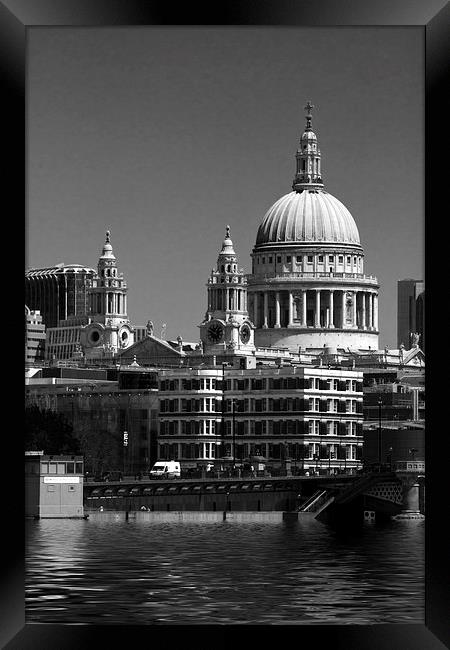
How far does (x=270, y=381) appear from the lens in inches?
3642

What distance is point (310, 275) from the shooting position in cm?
11894

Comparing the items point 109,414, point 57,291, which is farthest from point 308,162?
point 109,414

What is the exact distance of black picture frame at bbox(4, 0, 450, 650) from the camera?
432 inches

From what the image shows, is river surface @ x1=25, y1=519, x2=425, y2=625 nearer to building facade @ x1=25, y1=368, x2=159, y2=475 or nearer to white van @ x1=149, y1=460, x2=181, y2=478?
white van @ x1=149, y1=460, x2=181, y2=478

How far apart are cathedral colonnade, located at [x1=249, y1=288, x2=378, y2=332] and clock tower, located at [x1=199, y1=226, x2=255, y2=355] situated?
167 inches

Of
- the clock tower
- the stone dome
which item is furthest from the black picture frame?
the stone dome

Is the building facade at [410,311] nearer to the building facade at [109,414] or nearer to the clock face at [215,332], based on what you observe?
the clock face at [215,332]

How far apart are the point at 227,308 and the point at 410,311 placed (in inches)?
685

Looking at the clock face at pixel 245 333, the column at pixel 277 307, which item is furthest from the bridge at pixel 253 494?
the column at pixel 277 307

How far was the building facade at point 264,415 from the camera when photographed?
89.2 m

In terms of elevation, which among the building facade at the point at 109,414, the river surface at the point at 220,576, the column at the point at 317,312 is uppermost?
the column at the point at 317,312

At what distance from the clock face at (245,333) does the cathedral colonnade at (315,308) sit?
6043 mm
